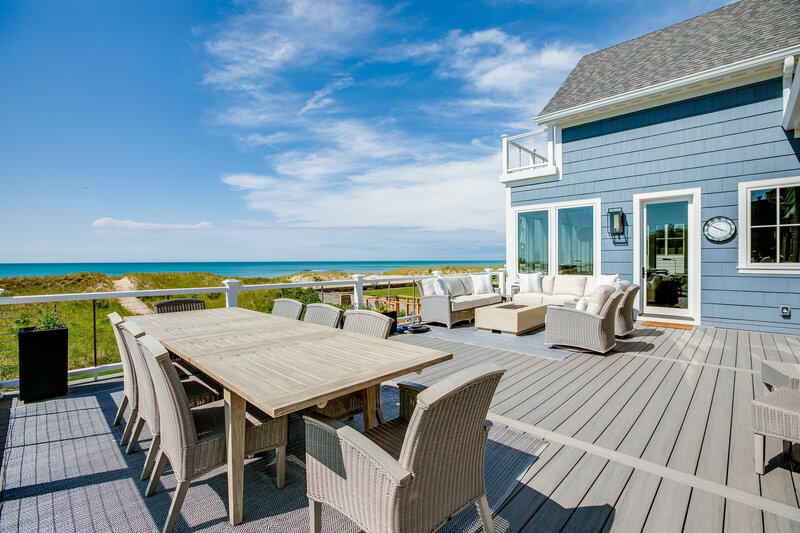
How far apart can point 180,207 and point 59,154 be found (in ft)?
49.9

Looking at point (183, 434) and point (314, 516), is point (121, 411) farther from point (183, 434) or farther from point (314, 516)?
point (314, 516)

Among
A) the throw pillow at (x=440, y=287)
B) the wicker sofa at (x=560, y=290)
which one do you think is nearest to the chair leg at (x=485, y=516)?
the throw pillow at (x=440, y=287)

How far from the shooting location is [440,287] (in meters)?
6.18

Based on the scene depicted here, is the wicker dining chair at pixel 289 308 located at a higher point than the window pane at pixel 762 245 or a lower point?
lower

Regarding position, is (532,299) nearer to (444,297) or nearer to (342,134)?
(444,297)

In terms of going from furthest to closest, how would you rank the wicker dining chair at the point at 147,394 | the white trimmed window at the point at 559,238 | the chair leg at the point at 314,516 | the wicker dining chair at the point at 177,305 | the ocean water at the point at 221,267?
the ocean water at the point at 221,267, the white trimmed window at the point at 559,238, the wicker dining chair at the point at 177,305, the wicker dining chair at the point at 147,394, the chair leg at the point at 314,516

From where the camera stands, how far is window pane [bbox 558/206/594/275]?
6.93 metres

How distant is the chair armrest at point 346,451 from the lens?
1.07 m

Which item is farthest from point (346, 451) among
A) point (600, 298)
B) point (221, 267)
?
A: point (221, 267)

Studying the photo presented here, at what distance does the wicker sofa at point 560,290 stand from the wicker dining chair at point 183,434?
5.67m

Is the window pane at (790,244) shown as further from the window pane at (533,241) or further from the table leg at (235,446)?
the table leg at (235,446)

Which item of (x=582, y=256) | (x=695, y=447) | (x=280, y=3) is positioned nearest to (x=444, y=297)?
(x=582, y=256)

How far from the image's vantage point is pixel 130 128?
12797mm

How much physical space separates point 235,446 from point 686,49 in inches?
344
